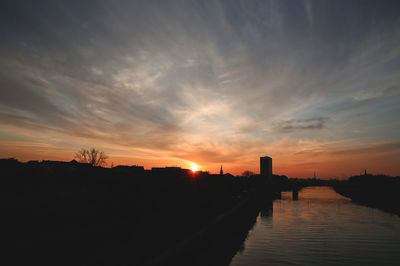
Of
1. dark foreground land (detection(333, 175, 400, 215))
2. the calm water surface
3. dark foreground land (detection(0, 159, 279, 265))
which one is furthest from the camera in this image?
dark foreground land (detection(333, 175, 400, 215))

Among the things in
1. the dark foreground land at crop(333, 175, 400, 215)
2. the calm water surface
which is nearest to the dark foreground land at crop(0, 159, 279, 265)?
the calm water surface

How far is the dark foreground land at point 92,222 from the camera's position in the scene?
12.2 m

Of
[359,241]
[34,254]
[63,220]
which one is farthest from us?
[359,241]

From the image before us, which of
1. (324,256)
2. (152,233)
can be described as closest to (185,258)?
(152,233)

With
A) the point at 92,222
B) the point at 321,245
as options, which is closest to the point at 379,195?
the point at 321,245

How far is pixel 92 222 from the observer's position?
53.6 ft

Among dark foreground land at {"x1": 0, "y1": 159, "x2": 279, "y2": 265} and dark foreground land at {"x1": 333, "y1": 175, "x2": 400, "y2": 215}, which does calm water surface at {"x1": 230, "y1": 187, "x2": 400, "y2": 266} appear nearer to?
dark foreground land at {"x1": 0, "y1": 159, "x2": 279, "y2": 265}

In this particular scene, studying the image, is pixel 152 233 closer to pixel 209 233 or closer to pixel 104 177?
pixel 104 177

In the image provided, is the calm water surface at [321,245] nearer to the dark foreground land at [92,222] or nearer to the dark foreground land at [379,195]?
the dark foreground land at [92,222]

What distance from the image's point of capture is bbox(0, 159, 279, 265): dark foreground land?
12.2 metres

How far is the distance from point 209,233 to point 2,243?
20.5 meters

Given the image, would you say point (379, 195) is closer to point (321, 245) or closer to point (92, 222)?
point (321, 245)

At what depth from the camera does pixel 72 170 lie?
60.1 feet

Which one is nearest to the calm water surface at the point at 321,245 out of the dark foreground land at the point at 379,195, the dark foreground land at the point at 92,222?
the dark foreground land at the point at 92,222
